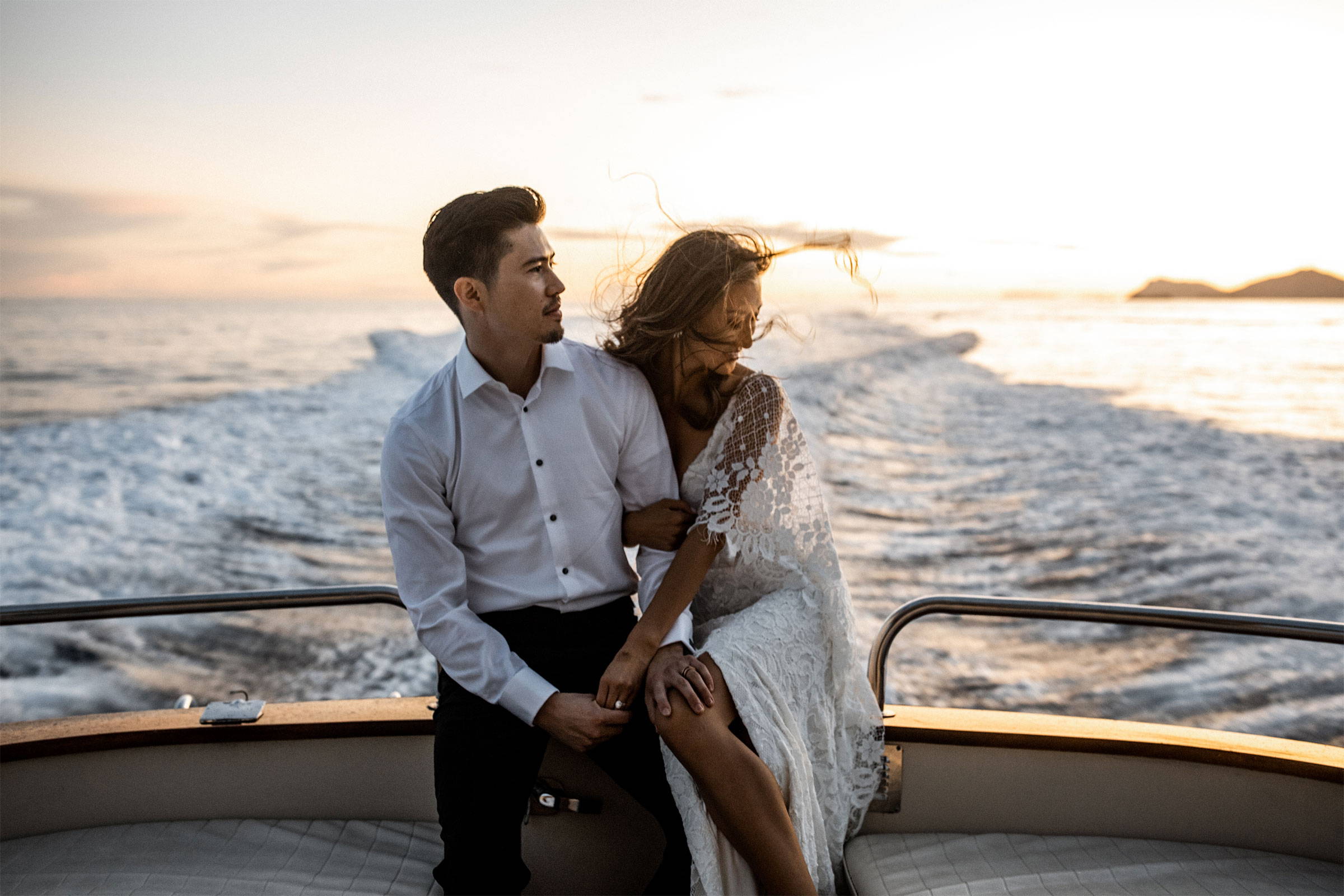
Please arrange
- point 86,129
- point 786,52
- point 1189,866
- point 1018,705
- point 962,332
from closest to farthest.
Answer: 1. point 1189,866
2. point 1018,705
3. point 786,52
4. point 86,129
5. point 962,332

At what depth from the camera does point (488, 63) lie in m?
6.72

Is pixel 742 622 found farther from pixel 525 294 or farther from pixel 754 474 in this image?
pixel 525 294

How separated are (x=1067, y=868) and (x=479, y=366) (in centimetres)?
160

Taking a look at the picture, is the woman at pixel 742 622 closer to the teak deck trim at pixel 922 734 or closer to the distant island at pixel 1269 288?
the teak deck trim at pixel 922 734

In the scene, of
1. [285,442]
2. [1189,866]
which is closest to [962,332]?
[285,442]

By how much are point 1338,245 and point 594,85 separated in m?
10.8

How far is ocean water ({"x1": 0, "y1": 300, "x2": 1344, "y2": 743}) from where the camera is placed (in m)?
6.25

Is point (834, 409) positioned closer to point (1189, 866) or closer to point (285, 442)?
point (285, 442)

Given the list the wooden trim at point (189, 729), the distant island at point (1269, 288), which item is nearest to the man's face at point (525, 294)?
the wooden trim at point (189, 729)

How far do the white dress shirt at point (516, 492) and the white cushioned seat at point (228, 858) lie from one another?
477 millimetres

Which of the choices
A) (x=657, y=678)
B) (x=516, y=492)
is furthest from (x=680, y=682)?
(x=516, y=492)

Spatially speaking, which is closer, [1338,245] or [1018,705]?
[1018,705]

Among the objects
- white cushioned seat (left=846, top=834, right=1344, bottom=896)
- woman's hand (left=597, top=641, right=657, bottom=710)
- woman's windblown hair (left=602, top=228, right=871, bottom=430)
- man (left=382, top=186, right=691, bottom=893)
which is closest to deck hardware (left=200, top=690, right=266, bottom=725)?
man (left=382, top=186, right=691, bottom=893)

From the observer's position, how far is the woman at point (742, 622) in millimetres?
1687
